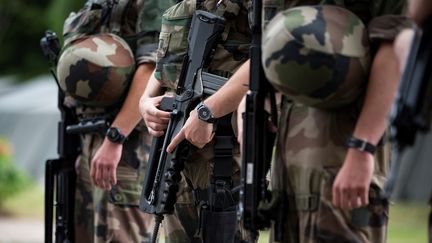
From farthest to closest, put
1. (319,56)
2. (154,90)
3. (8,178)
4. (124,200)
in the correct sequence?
(8,178), (124,200), (154,90), (319,56)

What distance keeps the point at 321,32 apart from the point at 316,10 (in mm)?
89

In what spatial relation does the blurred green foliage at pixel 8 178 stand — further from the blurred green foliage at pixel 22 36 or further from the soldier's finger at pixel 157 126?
the blurred green foliage at pixel 22 36

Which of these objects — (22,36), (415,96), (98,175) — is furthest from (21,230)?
(22,36)

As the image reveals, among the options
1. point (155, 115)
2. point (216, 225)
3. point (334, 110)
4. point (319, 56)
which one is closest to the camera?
point (319, 56)

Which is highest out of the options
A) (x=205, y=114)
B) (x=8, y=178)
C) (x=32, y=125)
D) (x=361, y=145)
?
(x=361, y=145)

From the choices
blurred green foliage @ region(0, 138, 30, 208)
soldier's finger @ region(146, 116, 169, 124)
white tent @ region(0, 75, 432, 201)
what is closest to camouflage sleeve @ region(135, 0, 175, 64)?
soldier's finger @ region(146, 116, 169, 124)

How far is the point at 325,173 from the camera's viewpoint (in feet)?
8.19

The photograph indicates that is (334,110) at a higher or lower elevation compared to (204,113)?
higher

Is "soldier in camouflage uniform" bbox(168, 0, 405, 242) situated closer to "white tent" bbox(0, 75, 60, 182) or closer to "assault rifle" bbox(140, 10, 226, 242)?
"assault rifle" bbox(140, 10, 226, 242)

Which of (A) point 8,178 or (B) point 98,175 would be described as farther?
(A) point 8,178

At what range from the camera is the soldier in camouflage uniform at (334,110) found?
2418 mm

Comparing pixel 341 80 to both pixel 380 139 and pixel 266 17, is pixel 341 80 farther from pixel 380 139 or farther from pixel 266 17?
pixel 266 17

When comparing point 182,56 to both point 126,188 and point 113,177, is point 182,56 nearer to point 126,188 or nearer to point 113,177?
point 113,177

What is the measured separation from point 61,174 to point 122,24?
0.84 meters
